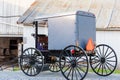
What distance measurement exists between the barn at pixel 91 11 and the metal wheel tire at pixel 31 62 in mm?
7062

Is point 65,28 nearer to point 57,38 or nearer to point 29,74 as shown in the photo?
point 57,38

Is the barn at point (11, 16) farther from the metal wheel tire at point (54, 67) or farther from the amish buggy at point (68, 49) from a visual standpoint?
the amish buggy at point (68, 49)

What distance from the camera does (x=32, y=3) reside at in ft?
82.6

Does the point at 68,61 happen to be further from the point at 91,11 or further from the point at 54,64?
the point at 91,11

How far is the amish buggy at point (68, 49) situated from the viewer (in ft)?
39.7

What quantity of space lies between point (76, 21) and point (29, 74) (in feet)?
8.89

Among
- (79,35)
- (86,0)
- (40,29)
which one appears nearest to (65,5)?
(86,0)

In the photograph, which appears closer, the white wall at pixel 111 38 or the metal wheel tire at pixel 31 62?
the metal wheel tire at pixel 31 62

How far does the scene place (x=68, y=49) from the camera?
475 inches

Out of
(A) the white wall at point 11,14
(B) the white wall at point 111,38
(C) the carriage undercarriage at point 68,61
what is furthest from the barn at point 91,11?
(C) the carriage undercarriage at point 68,61

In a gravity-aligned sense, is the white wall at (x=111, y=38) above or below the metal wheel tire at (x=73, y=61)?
above

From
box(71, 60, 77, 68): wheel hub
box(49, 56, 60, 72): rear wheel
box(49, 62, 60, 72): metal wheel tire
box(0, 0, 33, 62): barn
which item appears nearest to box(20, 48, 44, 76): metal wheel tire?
box(49, 56, 60, 72): rear wheel

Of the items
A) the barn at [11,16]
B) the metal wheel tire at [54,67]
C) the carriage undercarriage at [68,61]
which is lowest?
the metal wheel tire at [54,67]

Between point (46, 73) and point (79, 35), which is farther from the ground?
point (79, 35)
